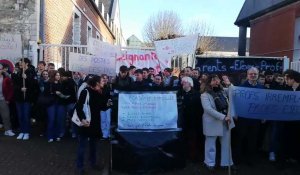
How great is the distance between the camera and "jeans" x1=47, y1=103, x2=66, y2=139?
887 cm

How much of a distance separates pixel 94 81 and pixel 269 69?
7136 mm

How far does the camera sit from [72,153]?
7945 mm

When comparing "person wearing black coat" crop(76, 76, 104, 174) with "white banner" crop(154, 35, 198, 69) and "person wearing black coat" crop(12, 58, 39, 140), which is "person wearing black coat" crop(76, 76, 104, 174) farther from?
"white banner" crop(154, 35, 198, 69)

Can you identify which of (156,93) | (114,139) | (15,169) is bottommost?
(15,169)

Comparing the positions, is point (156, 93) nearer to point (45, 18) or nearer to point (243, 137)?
point (243, 137)

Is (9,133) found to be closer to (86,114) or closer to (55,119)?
(55,119)

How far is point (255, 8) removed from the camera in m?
24.2

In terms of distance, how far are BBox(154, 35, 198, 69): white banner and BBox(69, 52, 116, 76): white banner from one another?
1.89 metres

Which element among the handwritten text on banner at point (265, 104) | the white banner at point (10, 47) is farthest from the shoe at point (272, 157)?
the white banner at point (10, 47)

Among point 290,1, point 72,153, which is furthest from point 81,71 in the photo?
point 290,1

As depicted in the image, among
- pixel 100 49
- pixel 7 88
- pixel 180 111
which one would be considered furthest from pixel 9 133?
pixel 180 111

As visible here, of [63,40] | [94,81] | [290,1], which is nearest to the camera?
[94,81]

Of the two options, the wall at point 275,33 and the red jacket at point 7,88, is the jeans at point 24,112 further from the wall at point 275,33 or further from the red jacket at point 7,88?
the wall at point 275,33

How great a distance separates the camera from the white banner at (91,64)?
30.7 feet
